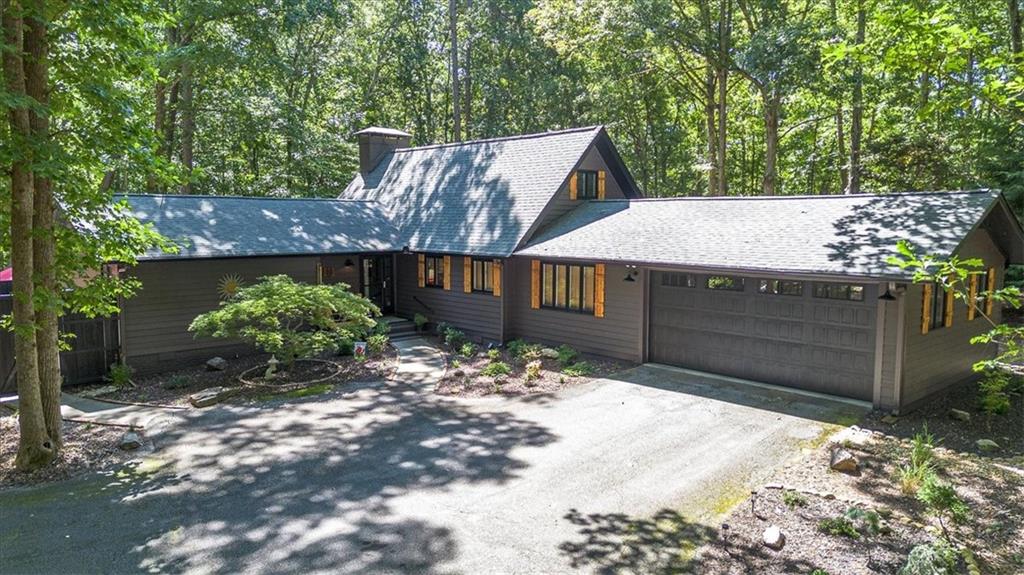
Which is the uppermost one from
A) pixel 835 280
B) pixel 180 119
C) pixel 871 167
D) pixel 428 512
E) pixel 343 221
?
pixel 180 119

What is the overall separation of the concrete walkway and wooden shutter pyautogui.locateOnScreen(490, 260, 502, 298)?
80.4 inches

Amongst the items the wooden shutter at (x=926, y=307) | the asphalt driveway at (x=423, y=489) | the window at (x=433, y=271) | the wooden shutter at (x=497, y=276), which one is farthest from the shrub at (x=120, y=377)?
the wooden shutter at (x=926, y=307)

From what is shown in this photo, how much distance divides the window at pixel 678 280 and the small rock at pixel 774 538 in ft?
23.6

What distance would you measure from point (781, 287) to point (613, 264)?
330 cm

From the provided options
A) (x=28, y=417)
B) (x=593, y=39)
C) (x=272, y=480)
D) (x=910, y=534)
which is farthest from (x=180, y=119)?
(x=910, y=534)

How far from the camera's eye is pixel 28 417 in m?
7.56

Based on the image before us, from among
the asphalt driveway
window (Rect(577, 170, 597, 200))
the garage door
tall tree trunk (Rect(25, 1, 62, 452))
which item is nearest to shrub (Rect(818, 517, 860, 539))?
the asphalt driveway

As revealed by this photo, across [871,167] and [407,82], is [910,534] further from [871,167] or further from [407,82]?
[407,82]

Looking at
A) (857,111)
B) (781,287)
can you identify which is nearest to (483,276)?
(781,287)

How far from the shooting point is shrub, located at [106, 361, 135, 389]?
11891mm

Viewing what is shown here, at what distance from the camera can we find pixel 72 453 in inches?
322

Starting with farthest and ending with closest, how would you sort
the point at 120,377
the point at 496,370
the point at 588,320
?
the point at 588,320
the point at 496,370
the point at 120,377

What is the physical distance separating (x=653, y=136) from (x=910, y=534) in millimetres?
28183

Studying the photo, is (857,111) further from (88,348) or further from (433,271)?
(88,348)
